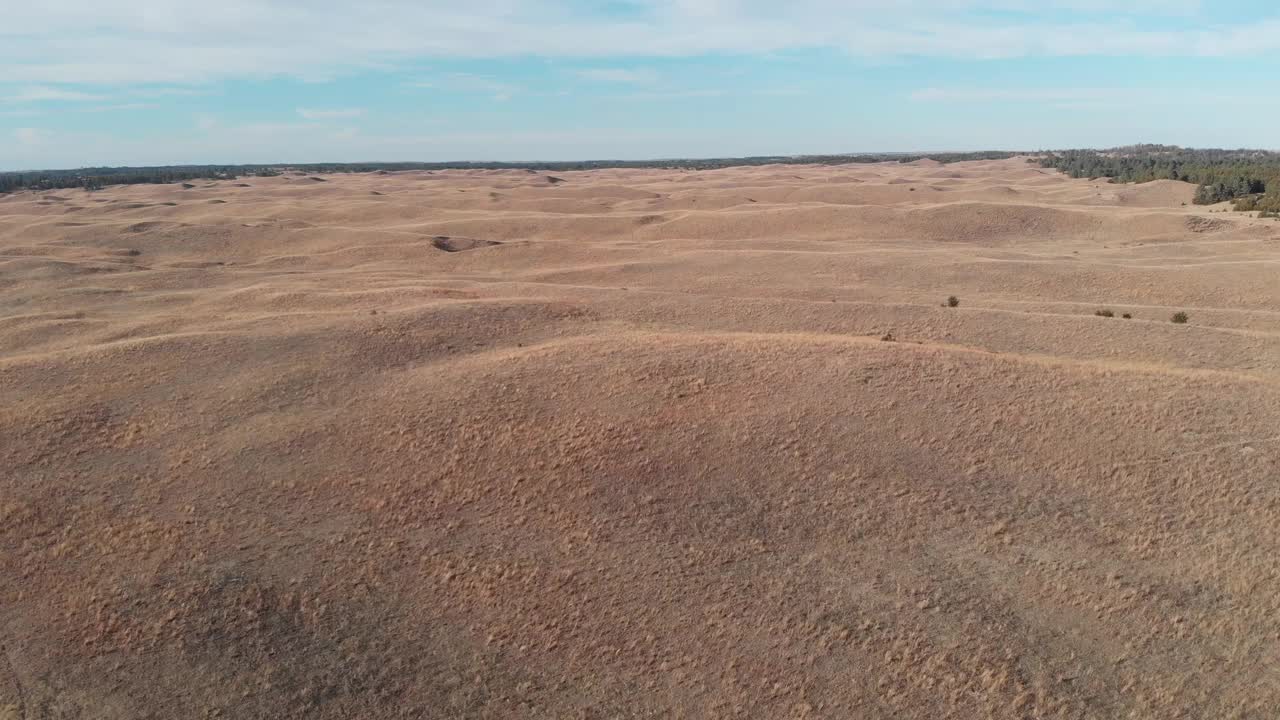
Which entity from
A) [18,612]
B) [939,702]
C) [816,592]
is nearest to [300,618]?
[18,612]

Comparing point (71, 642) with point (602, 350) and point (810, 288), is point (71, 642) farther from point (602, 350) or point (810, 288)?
point (810, 288)

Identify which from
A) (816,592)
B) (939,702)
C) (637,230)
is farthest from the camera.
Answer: (637,230)

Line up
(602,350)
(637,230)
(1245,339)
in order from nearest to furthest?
(602,350) → (1245,339) → (637,230)

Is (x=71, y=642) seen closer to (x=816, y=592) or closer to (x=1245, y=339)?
(x=816, y=592)

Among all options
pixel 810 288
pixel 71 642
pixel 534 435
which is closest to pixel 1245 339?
pixel 810 288

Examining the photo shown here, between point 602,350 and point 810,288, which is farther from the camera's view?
point 810,288

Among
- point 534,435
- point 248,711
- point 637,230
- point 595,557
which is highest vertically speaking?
point 637,230

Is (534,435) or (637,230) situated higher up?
(637,230)
